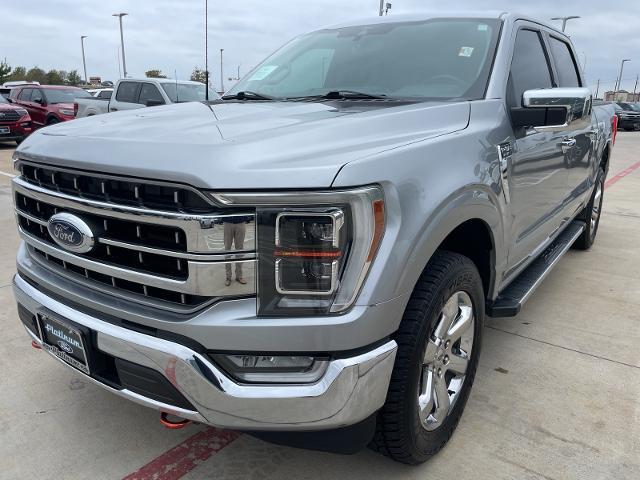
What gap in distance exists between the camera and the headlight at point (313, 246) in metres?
1.61

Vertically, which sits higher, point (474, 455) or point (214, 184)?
point (214, 184)

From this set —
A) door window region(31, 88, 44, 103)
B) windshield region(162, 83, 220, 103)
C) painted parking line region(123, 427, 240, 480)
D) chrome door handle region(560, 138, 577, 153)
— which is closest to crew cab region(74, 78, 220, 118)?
windshield region(162, 83, 220, 103)

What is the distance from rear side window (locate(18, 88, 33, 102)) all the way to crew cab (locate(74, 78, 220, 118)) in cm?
459

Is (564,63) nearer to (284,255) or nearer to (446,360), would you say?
(446,360)

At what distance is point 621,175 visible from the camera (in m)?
11.8

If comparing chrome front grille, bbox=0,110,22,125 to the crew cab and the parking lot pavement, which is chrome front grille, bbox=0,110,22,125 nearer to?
the crew cab

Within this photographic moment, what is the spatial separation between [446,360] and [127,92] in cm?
1216

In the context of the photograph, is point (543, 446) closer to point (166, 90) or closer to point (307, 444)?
point (307, 444)

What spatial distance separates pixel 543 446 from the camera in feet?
7.88

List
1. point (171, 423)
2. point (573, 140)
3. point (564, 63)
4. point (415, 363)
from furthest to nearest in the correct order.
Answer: point (564, 63), point (573, 140), point (171, 423), point (415, 363)

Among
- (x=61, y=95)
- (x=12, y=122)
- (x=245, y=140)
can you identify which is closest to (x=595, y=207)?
(x=245, y=140)

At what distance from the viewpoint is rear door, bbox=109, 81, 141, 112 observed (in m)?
12.5

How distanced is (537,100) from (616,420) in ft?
5.04

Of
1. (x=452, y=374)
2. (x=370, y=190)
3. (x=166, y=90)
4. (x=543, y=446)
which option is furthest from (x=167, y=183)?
(x=166, y=90)
